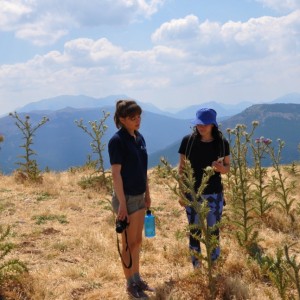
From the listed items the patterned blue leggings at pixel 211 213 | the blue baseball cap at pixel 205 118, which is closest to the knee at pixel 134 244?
the patterned blue leggings at pixel 211 213

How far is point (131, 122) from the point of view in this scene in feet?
13.0

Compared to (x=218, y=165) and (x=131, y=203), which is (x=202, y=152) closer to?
(x=218, y=165)

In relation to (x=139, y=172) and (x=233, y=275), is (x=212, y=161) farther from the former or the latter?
(x=233, y=275)

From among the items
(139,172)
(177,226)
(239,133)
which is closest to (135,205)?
(139,172)

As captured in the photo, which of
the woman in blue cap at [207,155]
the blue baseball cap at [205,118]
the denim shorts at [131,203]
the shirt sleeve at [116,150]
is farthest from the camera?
the woman in blue cap at [207,155]

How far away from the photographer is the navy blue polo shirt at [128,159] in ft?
12.8

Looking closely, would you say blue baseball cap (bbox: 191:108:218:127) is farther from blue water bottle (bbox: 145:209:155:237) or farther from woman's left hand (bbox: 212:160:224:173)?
blue water bottle (bbox: 145:209:155:237)

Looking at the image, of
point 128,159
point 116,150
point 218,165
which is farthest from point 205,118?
point 116,150

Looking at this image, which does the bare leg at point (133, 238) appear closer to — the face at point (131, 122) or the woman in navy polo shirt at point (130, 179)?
the woman in navy polo shirt at point (130, 179)

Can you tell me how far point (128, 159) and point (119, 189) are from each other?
1.06ft

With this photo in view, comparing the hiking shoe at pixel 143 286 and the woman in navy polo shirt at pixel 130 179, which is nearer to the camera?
the woman in navy polo shirt at pixel 130 179

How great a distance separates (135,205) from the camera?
13.4 ft

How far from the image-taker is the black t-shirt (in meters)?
4.50

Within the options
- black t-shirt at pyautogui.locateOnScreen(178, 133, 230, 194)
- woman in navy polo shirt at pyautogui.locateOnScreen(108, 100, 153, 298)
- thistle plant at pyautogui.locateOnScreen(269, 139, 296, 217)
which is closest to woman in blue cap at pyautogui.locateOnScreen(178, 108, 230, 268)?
black t-shirt at pyautogui.locateOnScreen(178, 133, 230, 194)
